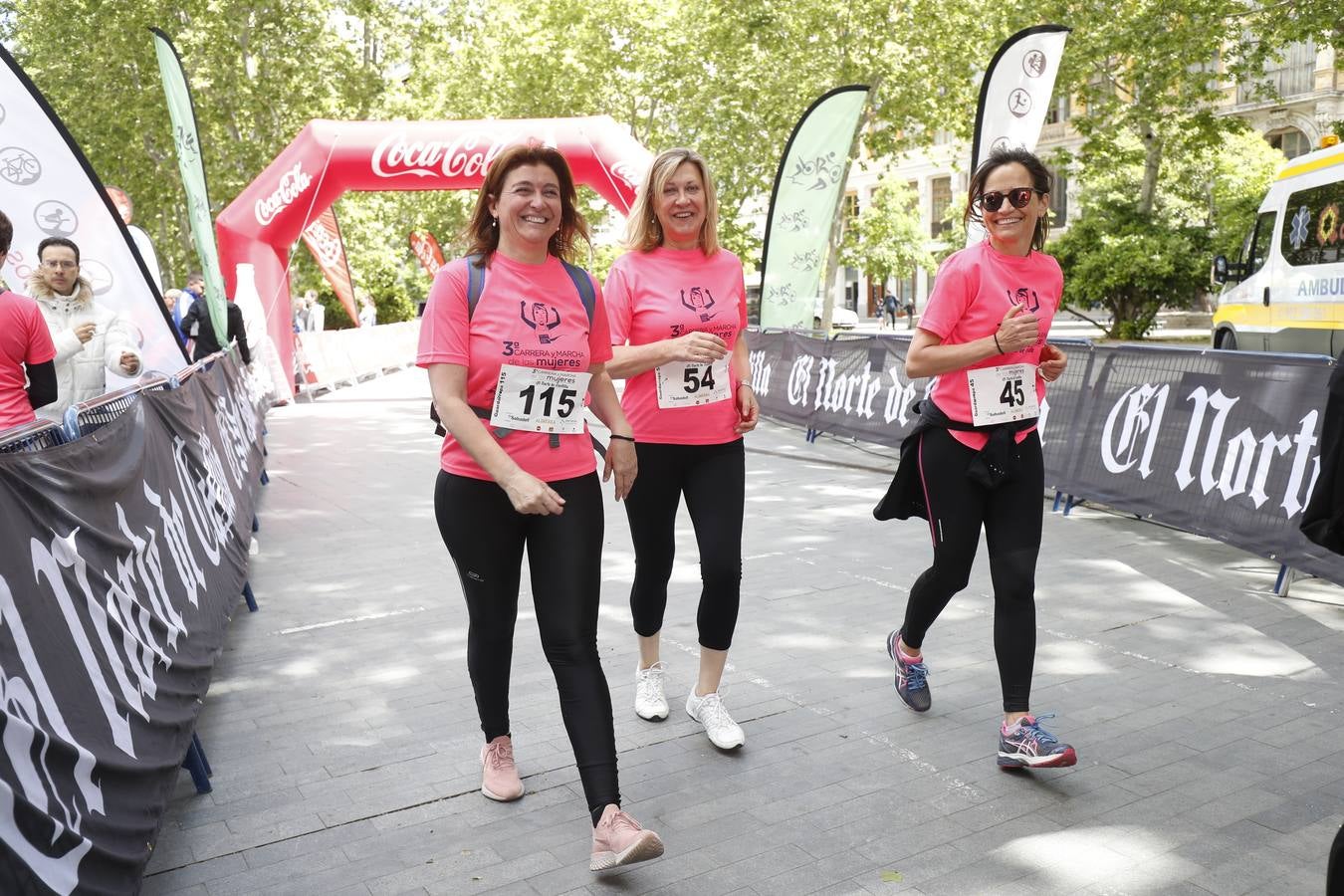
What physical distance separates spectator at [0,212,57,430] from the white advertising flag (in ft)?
9.02

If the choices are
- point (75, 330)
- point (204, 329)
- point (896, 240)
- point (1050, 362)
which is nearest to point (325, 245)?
point (204, 329)

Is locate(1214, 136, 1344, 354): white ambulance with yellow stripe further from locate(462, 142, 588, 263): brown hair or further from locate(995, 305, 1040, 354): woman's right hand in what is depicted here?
locate(462, 142, 588, 263): brown hair

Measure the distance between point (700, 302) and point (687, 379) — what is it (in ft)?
0.90

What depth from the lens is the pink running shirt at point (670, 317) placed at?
13.7ft

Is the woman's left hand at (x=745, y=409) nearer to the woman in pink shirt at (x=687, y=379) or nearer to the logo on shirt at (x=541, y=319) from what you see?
the woman in pink shirt at (x=687, y=379)

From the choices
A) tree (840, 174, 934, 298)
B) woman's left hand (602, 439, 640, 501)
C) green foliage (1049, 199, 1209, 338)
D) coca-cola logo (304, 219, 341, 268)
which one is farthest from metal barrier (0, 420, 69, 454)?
tree (840, 174, 934, 298)

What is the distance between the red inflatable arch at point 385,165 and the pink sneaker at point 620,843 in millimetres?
15557

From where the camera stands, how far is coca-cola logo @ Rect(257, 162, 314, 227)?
1839cm

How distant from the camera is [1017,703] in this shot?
13.4 feet

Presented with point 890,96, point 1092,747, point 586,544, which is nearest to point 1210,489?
point 1092,747

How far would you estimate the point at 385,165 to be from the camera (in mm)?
18516

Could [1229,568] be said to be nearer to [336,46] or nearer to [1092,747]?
[1092,747]

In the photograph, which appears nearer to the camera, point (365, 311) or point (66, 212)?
point (66, 212)

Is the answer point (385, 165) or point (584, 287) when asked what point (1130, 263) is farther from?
point (584, 287)
